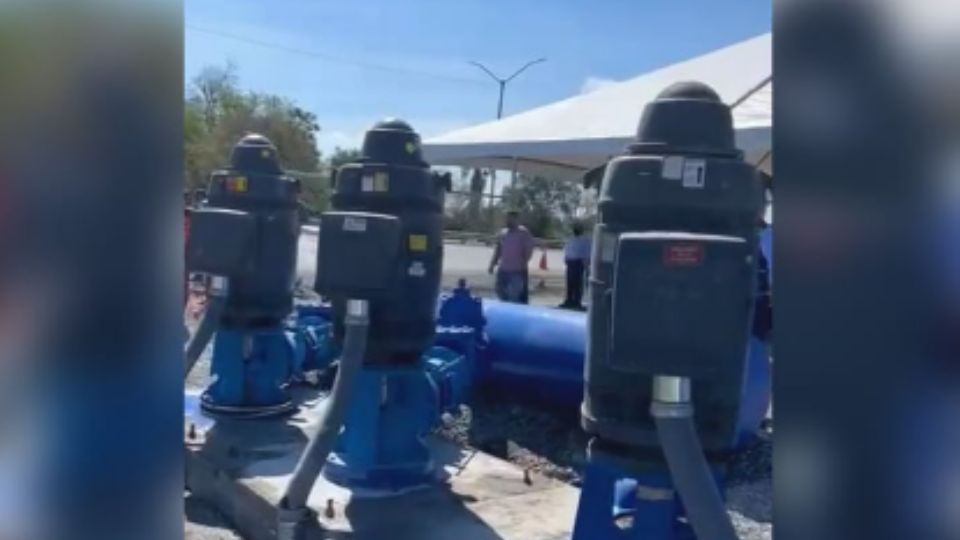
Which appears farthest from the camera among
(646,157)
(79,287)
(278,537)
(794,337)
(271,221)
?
(271,221)

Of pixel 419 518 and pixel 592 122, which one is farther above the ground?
pixel 592 122

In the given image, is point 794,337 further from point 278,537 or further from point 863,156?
point 278,537

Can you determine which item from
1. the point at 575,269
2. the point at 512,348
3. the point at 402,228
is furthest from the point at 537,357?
the point at 575,269

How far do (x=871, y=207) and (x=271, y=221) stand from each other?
14.9ft

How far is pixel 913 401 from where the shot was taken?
0.94m

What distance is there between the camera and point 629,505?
2.92m

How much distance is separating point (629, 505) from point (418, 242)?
1578mm

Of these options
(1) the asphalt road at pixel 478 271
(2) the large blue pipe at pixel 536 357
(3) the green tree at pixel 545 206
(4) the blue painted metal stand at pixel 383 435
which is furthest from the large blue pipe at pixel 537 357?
(3) the green tree at pixel 545 206

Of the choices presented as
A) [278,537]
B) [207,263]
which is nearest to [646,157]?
[278,537]

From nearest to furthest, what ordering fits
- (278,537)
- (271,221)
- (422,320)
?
(278,537), (422,320), (271,221)

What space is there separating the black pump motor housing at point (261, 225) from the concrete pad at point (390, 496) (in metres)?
0.69

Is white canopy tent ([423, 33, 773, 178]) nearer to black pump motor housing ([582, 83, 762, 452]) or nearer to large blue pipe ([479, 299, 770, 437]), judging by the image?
large blue pipe ([479, 299, 770, 437])

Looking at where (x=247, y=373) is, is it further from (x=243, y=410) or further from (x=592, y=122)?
(x=592, y=122)

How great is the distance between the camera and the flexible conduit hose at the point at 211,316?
4.91 metres
